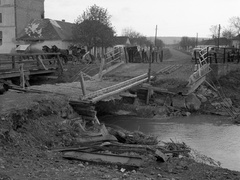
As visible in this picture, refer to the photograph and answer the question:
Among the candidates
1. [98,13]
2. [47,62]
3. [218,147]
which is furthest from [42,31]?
[218,147]

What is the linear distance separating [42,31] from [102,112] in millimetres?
30058

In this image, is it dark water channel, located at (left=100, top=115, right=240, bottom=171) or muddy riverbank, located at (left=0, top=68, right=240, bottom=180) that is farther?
dark water channel, located at (left=100, top=115, right=240, bottom=171)

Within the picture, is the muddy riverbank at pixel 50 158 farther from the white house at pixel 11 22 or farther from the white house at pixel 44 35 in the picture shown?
the white house at pixel 11 22

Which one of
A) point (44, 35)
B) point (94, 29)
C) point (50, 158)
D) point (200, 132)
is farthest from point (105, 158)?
point (44, 35)

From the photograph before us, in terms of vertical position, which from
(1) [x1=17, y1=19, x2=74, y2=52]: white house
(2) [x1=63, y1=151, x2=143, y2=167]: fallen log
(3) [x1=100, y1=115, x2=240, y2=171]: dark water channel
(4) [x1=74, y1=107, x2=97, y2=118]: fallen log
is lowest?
(3) [x1=100, y1=115, x2=240, y2=171]: dark water channel

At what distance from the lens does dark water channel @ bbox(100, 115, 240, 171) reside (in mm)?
12000

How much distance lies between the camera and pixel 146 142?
11.4m

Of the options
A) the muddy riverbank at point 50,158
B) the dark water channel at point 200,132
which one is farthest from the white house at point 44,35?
the muddy riverbank at point 50,158

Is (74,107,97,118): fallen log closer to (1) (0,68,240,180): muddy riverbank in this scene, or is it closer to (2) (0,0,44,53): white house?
(1) (0,68,240,180): muddy riverbank

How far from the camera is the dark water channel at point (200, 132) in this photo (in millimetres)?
12000

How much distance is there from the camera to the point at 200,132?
1543cm

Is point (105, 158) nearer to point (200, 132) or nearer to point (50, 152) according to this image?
point (50, 152)

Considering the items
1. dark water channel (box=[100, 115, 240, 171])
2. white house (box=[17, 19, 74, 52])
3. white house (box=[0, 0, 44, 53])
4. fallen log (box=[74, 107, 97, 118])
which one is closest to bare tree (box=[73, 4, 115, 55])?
white house (box=[17, 19, 74, 52])

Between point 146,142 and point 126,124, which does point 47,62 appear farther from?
point 146,142
